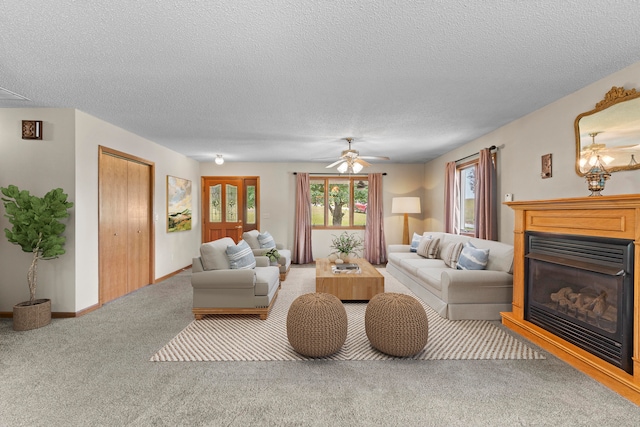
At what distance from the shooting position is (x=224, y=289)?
3539 mm

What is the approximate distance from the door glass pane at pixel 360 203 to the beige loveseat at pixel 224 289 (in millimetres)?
4375

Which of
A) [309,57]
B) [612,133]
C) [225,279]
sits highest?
[309,57]

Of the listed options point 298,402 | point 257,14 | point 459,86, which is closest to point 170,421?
point 298,402

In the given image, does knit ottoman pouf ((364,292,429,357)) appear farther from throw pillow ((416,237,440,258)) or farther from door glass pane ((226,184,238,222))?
door glass pane ((226,184,238,222))

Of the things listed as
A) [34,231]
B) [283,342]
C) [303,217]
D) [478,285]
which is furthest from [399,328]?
[303,217]

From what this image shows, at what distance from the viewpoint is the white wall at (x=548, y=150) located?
2764 millimetres

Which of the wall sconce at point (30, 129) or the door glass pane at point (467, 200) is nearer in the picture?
the wall sconce at point (30, 129)

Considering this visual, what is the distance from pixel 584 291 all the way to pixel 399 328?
61.5 inches

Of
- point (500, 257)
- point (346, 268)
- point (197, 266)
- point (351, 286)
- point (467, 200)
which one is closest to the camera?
point (197, 266)

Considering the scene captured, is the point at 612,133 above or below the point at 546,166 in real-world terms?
above

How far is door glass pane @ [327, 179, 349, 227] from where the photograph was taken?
7.67 metres

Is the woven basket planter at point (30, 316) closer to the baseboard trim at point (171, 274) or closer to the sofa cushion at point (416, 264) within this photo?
the baseboard trim at point (171, 274)

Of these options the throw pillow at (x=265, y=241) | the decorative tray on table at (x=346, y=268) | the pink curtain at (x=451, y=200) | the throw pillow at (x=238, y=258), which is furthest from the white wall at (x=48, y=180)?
the pink curtain at (x=451, y=200)

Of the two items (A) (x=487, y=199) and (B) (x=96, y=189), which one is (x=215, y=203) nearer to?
(B) (x=96, y=189)
